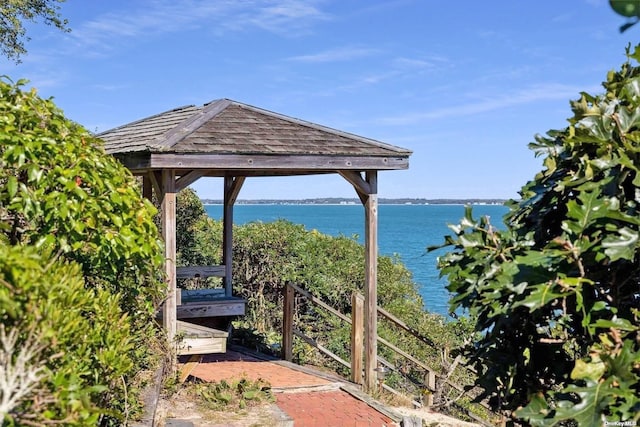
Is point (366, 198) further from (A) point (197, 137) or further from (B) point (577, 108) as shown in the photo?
(B) point (577, 108)

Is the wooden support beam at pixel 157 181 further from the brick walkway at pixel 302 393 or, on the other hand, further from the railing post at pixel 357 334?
the railing post at pixel 357 334

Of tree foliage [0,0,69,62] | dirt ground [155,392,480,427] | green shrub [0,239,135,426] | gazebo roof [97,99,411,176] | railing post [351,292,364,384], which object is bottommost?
dirt ground [155,392,480,427]

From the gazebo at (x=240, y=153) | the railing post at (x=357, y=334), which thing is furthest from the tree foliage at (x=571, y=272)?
the railing post at (x=357, y=334)

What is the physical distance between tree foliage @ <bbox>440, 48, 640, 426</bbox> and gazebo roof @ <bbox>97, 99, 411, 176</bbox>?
4.12 m

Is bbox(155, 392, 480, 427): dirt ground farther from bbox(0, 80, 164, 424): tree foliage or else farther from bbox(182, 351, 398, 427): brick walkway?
bbox(0, 80, 164, 424): tree foliage

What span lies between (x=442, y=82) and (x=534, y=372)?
3987 cm

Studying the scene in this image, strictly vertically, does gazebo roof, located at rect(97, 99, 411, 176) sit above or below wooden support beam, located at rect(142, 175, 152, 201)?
above

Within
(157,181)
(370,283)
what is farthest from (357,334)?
(157,181)

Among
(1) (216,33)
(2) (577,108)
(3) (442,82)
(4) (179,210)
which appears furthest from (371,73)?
(2) (577,108)

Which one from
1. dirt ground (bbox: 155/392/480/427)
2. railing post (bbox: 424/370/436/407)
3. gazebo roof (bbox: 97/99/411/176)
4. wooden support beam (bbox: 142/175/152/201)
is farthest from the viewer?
wooden support beam (bbox: 142/175/152/201)

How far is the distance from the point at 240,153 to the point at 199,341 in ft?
6.51

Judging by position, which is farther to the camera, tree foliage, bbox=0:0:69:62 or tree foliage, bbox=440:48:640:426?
tree foliage, bbox=0:0:69:62

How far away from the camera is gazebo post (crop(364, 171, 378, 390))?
7.49 metres

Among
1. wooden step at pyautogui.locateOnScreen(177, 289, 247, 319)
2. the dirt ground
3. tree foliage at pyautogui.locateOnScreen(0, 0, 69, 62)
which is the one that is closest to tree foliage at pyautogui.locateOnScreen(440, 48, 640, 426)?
the dirt ground
